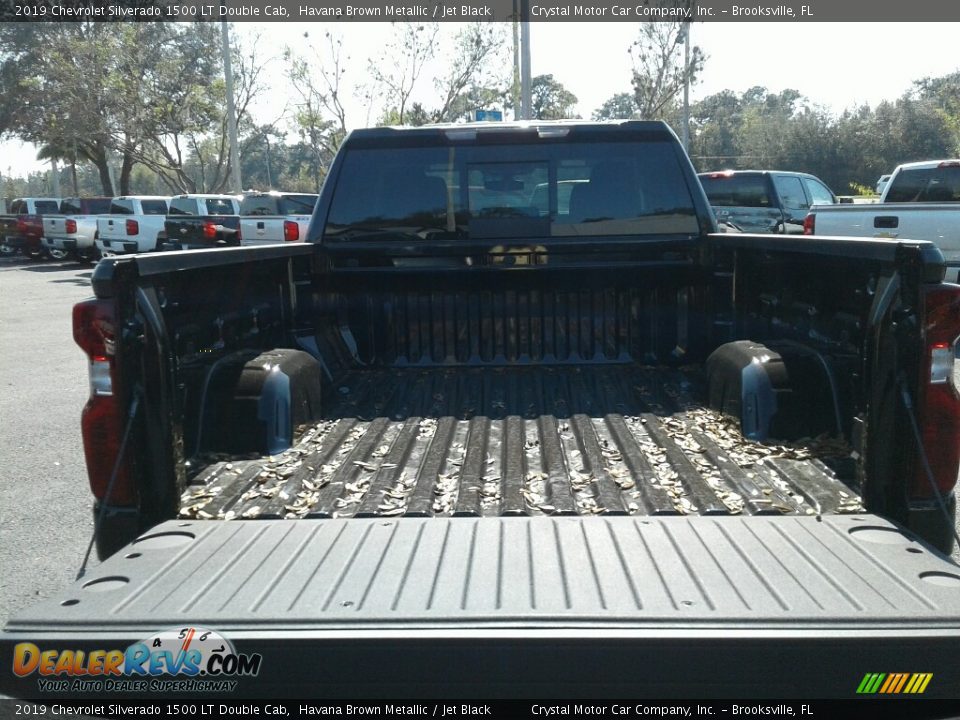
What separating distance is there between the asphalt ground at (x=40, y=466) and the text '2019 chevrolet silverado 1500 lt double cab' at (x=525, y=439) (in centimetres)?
155

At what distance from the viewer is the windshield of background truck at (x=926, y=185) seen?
11844mm

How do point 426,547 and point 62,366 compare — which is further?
point 62,366

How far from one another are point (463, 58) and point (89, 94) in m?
14.7

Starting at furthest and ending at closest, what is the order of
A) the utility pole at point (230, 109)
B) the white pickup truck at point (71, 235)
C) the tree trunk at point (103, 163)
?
1. the tree trunk at point (103, 163)
2. the utility pole at point (230, 109)
3. the white pickup truck at point (71, 235)

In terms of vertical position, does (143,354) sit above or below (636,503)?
above

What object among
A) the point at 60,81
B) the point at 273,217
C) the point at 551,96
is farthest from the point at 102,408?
the point at 551,96

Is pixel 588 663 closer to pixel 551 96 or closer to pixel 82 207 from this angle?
pixel 82 207

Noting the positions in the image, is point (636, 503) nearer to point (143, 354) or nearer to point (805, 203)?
point (143, 354)

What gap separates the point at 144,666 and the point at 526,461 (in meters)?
1.68

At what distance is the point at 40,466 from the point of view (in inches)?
239

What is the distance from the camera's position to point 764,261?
388cm

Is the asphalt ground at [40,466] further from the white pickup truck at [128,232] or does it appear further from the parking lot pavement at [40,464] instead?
the white pickup truck at [128,232]

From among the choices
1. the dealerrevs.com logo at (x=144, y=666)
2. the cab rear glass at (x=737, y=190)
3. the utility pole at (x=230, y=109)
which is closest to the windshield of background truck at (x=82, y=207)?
the utility pole at (x=230, y=109)

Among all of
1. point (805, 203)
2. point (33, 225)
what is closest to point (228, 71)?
point (33, 225)
